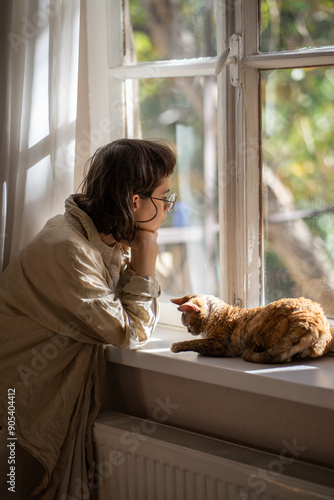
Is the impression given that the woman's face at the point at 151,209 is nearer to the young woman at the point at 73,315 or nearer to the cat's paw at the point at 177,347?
the young woman at the point at 73,315

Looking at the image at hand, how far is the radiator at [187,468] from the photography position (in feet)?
3.82

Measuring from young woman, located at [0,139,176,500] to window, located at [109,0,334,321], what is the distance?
0.62 ft

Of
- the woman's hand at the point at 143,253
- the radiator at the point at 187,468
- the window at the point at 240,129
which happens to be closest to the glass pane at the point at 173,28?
the window at the point at 240,129

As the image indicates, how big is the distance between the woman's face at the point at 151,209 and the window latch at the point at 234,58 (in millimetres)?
310

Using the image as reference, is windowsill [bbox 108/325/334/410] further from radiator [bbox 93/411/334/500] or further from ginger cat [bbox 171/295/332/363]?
radiator [bbox 93/411/334/500]

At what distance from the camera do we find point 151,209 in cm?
149

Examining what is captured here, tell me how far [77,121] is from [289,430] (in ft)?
3.58

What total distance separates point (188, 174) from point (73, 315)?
55cm

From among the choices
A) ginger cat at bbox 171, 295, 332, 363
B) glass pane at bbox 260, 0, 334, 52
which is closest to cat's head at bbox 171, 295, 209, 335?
ginger cat at bbox 171, 295, 332, 363

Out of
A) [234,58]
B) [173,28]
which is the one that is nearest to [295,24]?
[234,58]

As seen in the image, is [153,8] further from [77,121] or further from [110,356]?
[110,356]

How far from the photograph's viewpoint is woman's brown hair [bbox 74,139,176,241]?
1440mm

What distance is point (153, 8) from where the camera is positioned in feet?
5.50

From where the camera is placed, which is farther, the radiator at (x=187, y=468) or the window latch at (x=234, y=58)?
the window latch at (x=234, y=58)
